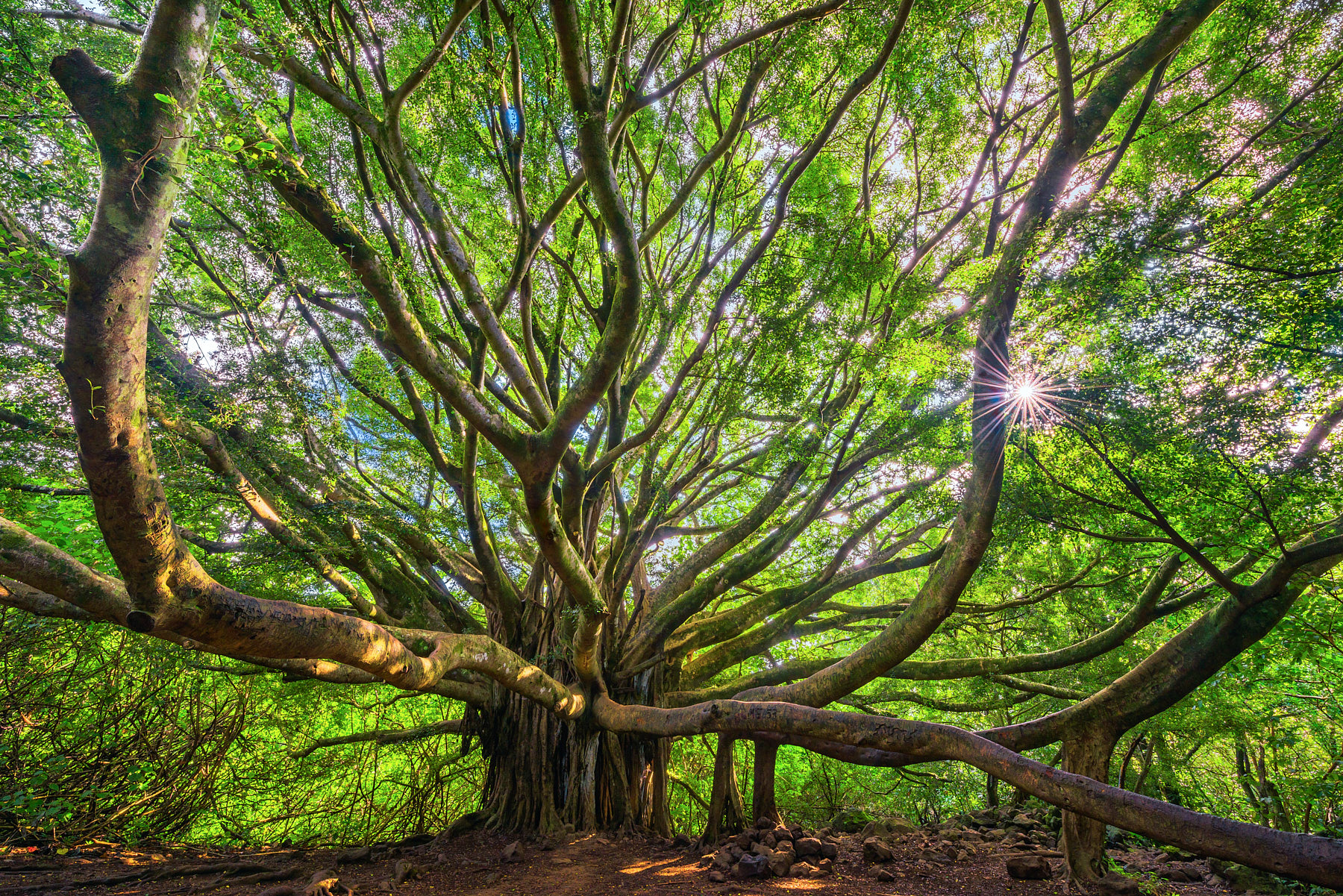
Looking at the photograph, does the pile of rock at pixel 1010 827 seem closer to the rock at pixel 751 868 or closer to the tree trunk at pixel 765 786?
the tree trunk at pixel 765 786

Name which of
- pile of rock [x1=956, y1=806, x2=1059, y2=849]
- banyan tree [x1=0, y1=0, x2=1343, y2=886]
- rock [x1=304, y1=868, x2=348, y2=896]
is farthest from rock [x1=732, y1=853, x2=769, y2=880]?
pile of rock [x1=956, y1=806, x2=1059, y2=849]

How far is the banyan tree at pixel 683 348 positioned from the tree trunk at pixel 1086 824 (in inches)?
0.9

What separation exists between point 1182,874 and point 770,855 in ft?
10.5

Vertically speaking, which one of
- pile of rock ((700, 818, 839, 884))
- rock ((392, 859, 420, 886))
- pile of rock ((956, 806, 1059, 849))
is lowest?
pile of rock ((956, 806, 1059, 849))

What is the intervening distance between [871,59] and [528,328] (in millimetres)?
3467

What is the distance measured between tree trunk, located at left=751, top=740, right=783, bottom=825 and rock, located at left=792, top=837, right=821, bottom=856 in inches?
28.1

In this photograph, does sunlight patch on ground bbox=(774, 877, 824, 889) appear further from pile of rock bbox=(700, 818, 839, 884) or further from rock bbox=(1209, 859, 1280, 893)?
rock bbox=(1209, 859, 1280, 893)

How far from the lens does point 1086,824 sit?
3387 mm

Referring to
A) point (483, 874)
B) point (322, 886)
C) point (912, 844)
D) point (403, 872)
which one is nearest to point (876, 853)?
point (912, 844)

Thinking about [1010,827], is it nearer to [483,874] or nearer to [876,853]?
[876,853]

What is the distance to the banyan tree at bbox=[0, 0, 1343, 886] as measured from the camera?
269cm

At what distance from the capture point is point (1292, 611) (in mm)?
3930

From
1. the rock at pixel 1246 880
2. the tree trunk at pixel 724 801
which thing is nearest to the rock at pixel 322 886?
the tree trunk at pixel 724 801

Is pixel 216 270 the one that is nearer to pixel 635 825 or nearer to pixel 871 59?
pixel 871 59
